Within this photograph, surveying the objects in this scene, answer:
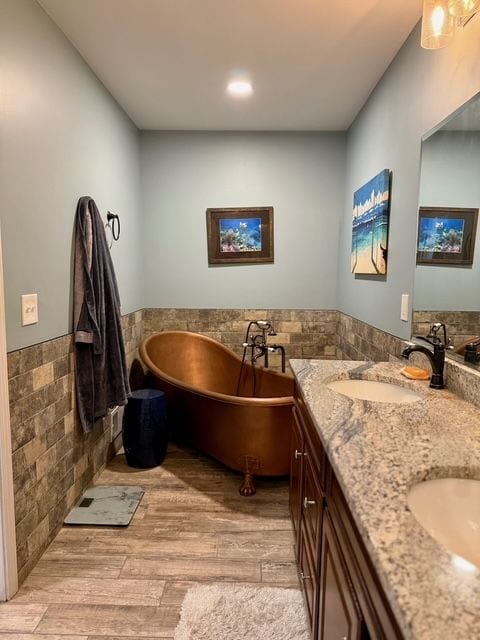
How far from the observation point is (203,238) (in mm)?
3496

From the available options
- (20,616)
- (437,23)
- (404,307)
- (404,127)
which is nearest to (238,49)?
(404,127)

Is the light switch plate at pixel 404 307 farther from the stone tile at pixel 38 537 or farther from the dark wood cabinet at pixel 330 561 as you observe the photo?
the stone tile at pixel 38 537

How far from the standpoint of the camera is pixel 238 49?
6.98ft

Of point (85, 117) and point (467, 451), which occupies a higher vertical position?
point (85, 117)

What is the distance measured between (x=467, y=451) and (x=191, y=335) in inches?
107

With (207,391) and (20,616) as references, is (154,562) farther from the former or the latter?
(207,391)

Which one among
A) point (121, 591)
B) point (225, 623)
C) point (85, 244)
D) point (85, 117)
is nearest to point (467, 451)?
point (225, 623)

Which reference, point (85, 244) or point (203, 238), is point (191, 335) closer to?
point (203, 238)

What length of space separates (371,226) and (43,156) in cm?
197

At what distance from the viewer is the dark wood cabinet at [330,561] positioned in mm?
710

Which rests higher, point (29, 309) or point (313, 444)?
point (29, 309)

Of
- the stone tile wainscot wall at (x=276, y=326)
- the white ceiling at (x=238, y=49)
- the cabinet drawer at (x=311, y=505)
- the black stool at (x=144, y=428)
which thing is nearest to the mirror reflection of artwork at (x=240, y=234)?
the stone tile wainscot wall at (x=276, y=326)

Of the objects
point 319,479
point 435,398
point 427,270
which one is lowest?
point 319,479

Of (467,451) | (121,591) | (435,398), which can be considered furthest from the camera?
(121,591)
